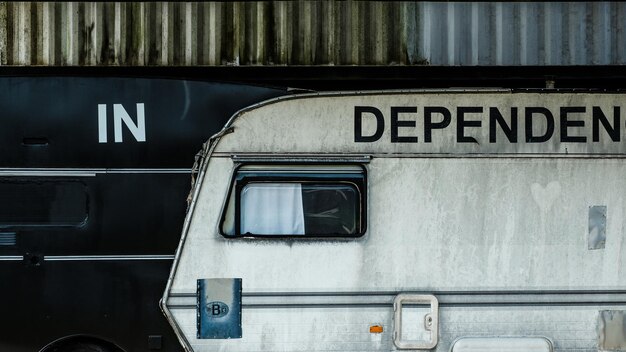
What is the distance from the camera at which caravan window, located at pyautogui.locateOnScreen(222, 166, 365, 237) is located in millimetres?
5934

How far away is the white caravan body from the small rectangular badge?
11mm

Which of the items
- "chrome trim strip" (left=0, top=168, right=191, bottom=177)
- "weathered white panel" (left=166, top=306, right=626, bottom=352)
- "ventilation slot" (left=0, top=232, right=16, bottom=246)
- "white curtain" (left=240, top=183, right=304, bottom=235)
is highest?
"chrome trim strip" (left=0, top=168, right=191, bottom=177)

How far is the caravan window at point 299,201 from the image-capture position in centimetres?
593

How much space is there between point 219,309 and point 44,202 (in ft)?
5.11

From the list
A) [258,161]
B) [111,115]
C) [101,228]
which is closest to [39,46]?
[111,115]

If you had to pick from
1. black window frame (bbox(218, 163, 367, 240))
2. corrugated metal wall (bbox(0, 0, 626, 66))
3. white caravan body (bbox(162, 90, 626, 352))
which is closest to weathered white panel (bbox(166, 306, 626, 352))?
white caravan body (bbox(162, 90, 626, 352))

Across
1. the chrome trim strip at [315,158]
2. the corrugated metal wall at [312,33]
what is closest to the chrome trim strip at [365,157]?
the chrome trim strip at [315,158]

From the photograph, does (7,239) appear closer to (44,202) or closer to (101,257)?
(44,202)

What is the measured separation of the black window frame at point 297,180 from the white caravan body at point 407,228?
0.01m

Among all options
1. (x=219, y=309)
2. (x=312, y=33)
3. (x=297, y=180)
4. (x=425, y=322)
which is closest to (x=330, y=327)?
(x=425, y=322)

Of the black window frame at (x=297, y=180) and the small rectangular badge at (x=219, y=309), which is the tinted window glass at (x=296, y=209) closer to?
the black window frame at (x=297, y=180)

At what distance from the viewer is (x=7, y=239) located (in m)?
5.84

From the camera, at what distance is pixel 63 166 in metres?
5.87

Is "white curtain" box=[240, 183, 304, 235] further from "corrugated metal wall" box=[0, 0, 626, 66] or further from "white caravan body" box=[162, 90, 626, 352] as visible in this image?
"corrugated metal wall" box=[0, 0, 626, 66]
